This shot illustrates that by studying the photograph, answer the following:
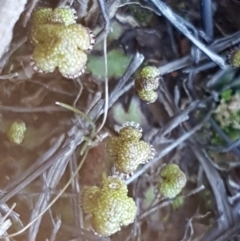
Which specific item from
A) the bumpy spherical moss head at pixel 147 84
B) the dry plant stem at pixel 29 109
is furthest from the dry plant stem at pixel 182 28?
the dry plant stem at pixel 29 109

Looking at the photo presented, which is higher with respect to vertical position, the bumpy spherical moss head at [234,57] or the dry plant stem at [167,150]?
the bumpy spherical moss head at [234,57]

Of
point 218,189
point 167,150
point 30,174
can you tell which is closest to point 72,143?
point 30,174

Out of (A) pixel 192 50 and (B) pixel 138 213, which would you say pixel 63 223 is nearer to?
(B) pixel 138 213

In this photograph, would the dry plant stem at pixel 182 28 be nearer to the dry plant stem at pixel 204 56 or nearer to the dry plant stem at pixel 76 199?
the dry plant stem at pixel 204 56

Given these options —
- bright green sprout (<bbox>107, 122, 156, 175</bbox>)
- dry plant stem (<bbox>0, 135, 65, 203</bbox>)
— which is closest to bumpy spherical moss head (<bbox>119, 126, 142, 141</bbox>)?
bright green sprout (<bbox>107, 122, 156, 175</bbox>)

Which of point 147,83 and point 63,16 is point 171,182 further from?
point 63,16

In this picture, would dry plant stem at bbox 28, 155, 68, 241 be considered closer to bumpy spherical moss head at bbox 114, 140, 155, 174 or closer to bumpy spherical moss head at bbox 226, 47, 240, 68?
bumpy spherical moss head at bbox 114, 140, 155, 174

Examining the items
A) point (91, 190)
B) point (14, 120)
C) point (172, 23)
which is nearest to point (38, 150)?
point (14, 120)
